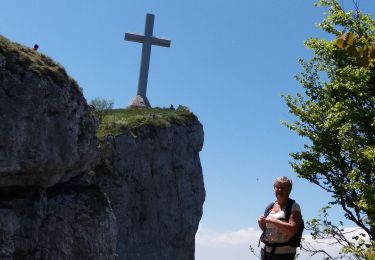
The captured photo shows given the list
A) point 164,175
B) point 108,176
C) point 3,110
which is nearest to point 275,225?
point 3,110

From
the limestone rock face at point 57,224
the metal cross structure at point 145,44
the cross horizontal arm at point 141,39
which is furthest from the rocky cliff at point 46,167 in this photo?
the cross horizontal arm at point 141,39

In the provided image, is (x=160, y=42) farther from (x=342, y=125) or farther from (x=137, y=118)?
(x=342, y=125)

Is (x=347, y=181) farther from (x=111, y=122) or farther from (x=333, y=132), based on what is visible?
(x=111, y=122)

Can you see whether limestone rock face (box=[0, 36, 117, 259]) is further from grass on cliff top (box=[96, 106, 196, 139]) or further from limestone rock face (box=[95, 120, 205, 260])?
grass on cliff top (box=[96, 106, 196, 139])

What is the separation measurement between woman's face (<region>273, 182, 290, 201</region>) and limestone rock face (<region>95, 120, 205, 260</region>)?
115 feet

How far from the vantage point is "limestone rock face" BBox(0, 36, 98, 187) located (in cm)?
2339

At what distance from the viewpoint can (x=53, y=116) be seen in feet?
84.1

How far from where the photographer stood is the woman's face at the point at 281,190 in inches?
310

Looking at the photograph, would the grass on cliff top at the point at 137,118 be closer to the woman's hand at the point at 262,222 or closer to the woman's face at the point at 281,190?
the woman's hand at the point at 262,222

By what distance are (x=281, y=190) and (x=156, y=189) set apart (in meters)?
40.0

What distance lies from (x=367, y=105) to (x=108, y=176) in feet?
97.9

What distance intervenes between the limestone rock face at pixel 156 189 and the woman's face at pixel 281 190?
1377 inches

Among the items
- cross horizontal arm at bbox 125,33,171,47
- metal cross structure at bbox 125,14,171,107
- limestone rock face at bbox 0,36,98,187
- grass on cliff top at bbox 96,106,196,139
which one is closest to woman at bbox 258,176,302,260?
limestone rock face at bbox 0,36,98,187

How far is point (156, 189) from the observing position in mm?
47469
